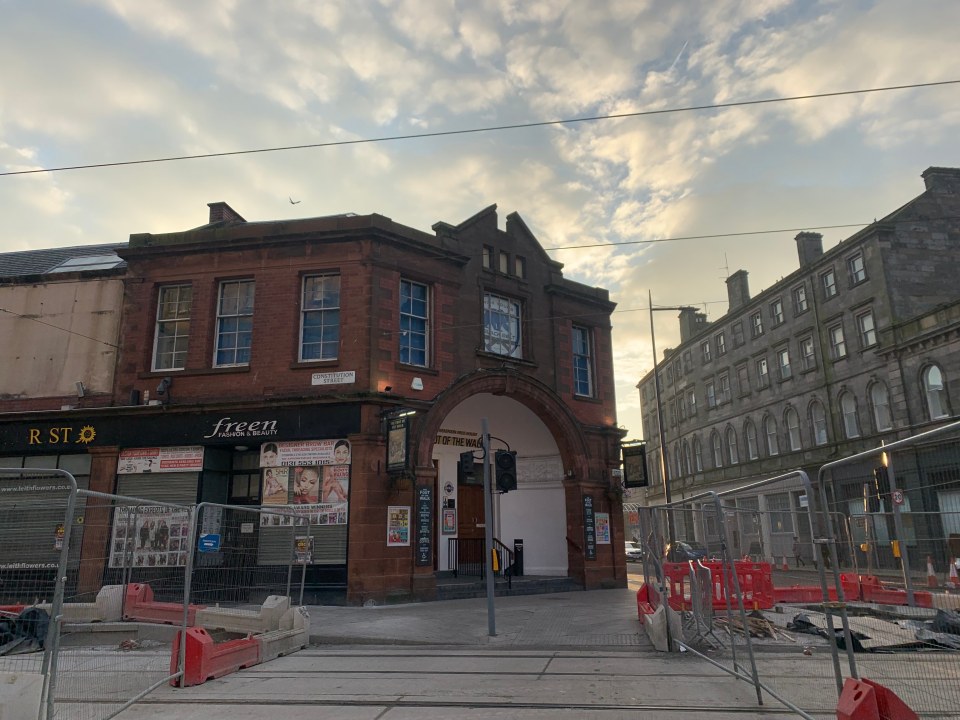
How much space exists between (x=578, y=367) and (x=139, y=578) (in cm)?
1513

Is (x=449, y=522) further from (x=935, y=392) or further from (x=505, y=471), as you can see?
(x=935, y=392)

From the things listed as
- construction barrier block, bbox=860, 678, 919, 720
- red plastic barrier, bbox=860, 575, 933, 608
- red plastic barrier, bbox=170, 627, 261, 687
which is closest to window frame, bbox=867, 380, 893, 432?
red plastic barrier, bbox=860, 575, 933, 608

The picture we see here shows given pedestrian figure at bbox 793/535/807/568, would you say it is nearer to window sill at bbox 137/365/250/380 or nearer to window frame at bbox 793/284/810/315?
window sill at bbox 137/365/250/380

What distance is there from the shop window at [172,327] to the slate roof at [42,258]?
179 inches

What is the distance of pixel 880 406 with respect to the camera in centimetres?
3084

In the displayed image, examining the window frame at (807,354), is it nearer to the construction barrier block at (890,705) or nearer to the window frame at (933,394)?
the window frame at (933,394)

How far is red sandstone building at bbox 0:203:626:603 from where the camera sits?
1568cm

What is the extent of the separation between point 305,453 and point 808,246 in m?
32.8

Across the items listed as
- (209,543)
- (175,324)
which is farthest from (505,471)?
(175,324)

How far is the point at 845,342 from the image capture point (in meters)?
33.1

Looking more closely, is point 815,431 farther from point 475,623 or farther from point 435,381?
point 475,623

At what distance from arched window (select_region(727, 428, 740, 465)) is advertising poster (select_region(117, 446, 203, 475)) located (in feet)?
120

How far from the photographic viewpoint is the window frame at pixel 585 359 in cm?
2154

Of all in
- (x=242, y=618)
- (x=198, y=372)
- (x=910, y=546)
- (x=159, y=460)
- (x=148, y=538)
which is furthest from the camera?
(x=198, y=372)
